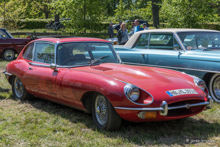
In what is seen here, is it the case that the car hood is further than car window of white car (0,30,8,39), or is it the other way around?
car window of white car (0,30,8,39)

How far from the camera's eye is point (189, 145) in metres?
3.91

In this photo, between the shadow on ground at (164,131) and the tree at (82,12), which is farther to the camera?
the tree at (82,12)

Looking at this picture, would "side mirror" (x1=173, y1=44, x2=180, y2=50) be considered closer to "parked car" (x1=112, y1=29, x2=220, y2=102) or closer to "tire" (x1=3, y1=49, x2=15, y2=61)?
"parked car" (x1=112, y1=29, x2=220, y2=102)

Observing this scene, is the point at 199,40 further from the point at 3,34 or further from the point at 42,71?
the point at 3,34

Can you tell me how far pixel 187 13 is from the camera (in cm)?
1551

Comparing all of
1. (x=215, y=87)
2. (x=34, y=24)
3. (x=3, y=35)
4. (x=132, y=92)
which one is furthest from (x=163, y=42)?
(x=34, y=24)

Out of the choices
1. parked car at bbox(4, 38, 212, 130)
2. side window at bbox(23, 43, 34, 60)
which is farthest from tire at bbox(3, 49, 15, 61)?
parked car at bbox(4, 38, 212, 130)

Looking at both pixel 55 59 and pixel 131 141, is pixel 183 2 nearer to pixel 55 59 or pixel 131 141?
pixel 55 59

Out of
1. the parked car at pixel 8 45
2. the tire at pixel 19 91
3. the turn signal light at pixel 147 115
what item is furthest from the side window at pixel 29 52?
the parked car at pixel 8 45

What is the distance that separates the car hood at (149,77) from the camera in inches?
169

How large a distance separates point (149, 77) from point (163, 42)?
3.15 m

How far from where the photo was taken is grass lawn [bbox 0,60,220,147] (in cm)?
405

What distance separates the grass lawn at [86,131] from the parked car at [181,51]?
93 cm

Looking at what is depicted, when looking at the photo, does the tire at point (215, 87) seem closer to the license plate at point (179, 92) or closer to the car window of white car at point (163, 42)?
the car window of white car at point (163, 42)
